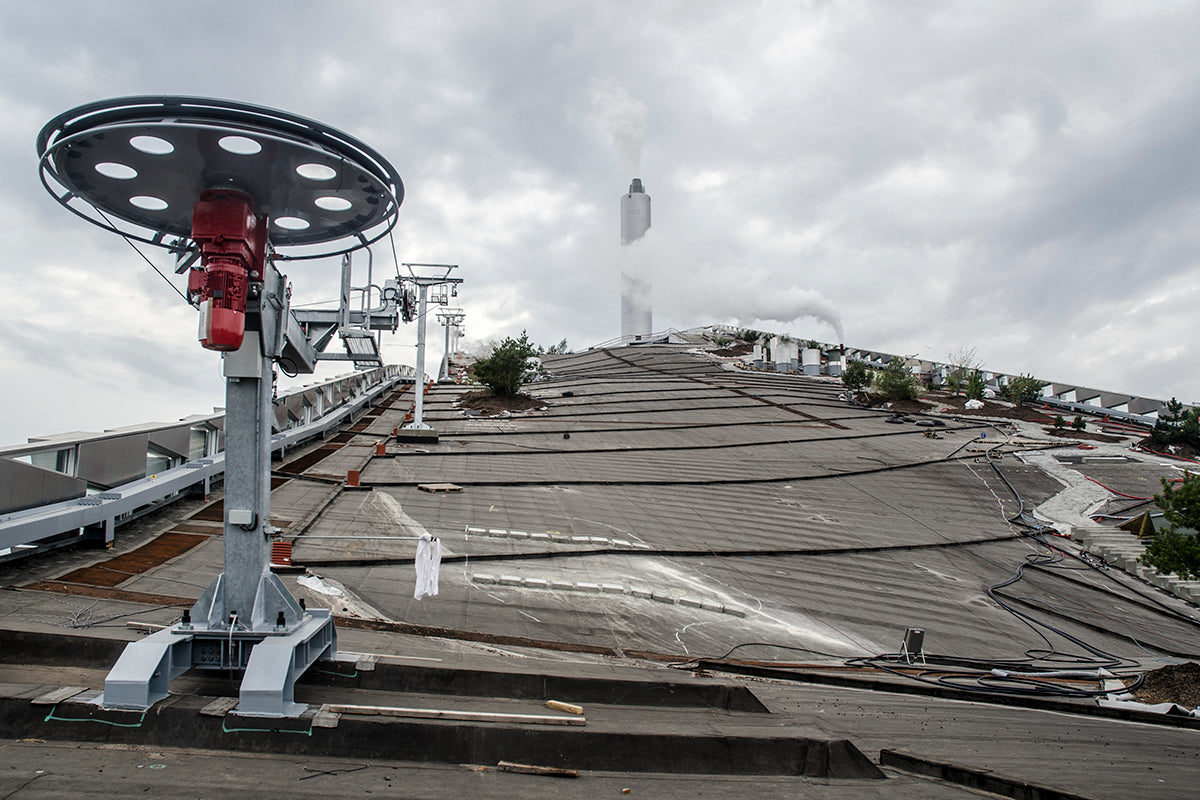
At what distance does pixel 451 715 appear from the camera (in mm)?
5219

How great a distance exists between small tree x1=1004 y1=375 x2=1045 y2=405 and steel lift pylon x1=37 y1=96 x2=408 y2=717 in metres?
38.8

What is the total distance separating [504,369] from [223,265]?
27.5 meters

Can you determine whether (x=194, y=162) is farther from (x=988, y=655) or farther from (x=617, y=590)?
(x=988, y=655)

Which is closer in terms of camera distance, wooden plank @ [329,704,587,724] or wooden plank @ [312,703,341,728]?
wooden plank @ [312,703,341,728]

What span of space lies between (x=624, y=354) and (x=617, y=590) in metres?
49.3

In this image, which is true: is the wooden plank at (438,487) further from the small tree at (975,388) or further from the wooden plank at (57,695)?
the small tree at (975,388)

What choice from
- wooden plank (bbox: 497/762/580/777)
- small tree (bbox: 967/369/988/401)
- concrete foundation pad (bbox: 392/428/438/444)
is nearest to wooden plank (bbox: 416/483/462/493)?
concrete foundation pad (bbox: 392/428/438/444)

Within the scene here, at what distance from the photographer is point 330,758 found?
4816mm

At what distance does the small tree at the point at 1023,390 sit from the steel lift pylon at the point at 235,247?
127ft

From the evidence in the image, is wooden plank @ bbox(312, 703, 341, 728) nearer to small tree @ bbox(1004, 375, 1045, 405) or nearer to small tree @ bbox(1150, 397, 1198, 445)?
small tree @ bbox(1150, 397, 1198, 445)

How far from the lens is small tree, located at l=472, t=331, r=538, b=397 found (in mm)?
32581

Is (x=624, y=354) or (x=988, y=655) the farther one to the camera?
(x=624, y=354)

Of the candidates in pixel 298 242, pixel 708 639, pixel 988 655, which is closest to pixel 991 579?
pixel 988 655

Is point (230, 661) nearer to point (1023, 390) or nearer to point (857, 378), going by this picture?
point (857, 378)
